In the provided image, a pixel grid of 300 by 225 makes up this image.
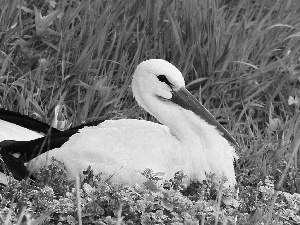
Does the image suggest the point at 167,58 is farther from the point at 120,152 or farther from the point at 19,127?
the point at 120,152

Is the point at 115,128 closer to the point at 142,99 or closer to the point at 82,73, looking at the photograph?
the point at 142,99

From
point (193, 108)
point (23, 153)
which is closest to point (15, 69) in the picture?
point (23, 153)

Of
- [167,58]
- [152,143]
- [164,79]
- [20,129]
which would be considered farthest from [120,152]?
[167,58]

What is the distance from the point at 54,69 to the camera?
5.75 metres

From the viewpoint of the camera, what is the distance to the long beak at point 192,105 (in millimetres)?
4984

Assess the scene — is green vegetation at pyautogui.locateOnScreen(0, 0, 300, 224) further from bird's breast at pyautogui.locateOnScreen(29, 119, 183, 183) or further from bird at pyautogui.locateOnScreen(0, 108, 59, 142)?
bird's breast at pyautogui.locateOnScreen(29, 119, 183, 183)

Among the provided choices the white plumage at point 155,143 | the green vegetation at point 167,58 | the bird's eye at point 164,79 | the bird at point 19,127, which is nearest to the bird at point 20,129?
the bird at point 19,127

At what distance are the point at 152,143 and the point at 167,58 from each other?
4.35 ft

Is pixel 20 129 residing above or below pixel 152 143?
below

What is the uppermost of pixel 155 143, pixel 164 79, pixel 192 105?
pixel 164 79

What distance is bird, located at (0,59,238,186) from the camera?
187 inches

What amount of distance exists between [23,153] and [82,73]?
922 mm

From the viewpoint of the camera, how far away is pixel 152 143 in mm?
4836

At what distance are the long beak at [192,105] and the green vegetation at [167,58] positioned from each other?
0.33 metres
